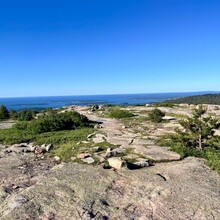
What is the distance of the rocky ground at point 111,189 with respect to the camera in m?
8.55

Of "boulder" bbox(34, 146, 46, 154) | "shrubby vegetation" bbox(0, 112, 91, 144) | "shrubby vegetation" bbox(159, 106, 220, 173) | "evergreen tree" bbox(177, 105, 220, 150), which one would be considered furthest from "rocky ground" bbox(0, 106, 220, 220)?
"shrubby vegetation" bbox(0, 112, 91, 144)

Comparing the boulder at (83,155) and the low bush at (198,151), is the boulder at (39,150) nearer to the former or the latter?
the boulder at (83,155)

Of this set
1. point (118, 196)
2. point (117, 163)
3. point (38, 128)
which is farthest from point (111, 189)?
point (38, 128)

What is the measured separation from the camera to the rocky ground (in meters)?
8.55

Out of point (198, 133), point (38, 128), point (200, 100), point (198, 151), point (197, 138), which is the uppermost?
point (198, 133)

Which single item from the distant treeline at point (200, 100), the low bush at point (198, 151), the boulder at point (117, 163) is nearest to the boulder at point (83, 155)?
the boulder at point (117, 163)

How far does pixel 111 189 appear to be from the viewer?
33.8ft

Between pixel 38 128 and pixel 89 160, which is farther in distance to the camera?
pixel 38 128

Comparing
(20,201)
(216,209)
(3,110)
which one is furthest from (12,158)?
(3,110)

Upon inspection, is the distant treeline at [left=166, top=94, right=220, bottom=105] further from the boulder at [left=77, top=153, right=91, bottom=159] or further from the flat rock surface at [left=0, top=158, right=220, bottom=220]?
the flat rock surface at [left=0, top=158, right=220, bottom=220]

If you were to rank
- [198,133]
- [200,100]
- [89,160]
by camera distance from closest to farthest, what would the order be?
[89,160], [198,133], [200,100]

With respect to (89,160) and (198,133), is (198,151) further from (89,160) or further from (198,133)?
(89,160)

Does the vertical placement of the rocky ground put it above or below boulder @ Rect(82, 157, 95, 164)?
below

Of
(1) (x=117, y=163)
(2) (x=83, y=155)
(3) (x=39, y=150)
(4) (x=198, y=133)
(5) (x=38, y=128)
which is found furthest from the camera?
(5) (x=38, y=128)
